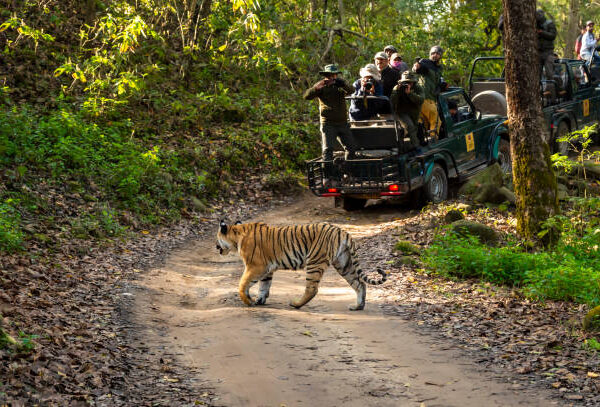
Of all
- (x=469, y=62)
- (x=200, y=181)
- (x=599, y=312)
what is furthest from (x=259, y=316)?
(x=469, y=62)

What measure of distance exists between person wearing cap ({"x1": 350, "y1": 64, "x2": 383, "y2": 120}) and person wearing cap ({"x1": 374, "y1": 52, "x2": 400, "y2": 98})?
259mm

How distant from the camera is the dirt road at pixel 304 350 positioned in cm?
565

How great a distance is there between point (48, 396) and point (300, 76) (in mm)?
16554

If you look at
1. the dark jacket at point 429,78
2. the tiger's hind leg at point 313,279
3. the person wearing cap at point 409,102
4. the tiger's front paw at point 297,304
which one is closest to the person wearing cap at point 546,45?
the dark jacket at point 429,78

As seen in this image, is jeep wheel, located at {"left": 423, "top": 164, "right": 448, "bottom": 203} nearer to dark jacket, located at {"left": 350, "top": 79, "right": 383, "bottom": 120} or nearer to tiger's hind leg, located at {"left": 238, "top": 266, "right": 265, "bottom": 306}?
dark jacket, located at {"left": 350, "top": 79, "right": 383, "bottom": 120}

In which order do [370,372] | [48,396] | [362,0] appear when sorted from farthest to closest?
[362,0] → [370,372] → [48,396]

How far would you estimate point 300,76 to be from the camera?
20.9 meters

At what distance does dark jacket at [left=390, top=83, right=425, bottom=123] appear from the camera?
1239 cm

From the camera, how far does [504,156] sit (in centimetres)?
1527

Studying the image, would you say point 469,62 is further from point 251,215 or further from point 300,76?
point 251,215

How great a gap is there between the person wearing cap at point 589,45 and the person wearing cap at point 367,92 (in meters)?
9.50

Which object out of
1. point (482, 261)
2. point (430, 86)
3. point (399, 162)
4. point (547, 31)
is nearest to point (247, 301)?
point (482, 261)

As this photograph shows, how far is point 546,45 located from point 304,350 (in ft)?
38.7

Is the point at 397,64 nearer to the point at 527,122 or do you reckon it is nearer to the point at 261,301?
the point at 527,122
